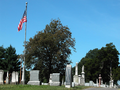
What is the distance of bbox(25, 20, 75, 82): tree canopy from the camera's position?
37.2 metres

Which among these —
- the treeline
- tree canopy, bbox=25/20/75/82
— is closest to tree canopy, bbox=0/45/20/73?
tree canopy, bbox=25/20/75/82

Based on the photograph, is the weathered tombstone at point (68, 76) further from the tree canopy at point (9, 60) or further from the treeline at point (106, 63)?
the tree canopy at point (9, 60)

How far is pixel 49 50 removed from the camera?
126ft

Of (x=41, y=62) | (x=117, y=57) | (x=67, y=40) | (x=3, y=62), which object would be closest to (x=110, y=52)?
(x=117, y=57)

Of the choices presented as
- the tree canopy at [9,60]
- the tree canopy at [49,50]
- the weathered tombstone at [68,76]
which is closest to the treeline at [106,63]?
the tree canopy at [49,50]

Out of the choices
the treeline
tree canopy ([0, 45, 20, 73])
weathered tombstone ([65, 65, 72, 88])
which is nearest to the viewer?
weathered tombstone ([65, 65, 72, 88])

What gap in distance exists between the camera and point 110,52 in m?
57.0

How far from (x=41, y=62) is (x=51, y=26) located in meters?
8.20

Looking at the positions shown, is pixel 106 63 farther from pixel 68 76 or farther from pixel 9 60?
pixel 68 76

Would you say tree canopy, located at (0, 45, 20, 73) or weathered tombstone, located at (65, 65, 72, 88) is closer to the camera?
weathered tombstone, located at (65, 65, 72, 88)

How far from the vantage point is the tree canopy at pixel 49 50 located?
1463 inches

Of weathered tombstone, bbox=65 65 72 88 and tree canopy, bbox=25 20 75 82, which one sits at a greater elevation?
tree canopy, bbox=25 20 75 82

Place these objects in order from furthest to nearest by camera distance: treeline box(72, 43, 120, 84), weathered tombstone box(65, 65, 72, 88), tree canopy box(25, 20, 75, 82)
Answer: treeline box(72, 43, 120, 84) < tree canopy box(25, 20, 75, 82) < weathered tombstone box(65, 65, 72, 88)

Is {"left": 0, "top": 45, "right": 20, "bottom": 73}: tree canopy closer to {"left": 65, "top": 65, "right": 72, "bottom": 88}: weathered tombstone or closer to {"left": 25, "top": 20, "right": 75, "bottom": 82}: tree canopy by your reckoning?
{"left": 25, "top": 20, "right": 75, "bottom": 82}: tree canopy
